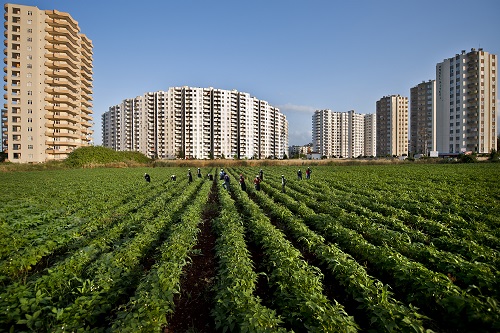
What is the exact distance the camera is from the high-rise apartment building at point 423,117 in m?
108

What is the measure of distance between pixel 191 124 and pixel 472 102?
105 meters

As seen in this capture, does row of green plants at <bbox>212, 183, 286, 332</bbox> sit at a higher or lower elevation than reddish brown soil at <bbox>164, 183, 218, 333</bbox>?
higher

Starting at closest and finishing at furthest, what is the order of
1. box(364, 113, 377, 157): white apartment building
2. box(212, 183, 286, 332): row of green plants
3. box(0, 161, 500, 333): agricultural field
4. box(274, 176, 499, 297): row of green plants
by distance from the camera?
box(212, 183, 286, 332): row of green plants
box(0, 161, 500, 333): agricultural field
box(274, 176, 499, 297): row of green plants
box(364, 113, 377, 157): white apartment building

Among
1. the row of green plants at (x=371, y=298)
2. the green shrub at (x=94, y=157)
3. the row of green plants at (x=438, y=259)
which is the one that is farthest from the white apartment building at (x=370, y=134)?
the row of green plants at (x=371, y=298)

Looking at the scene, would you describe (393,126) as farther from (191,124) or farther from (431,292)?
(431,292)

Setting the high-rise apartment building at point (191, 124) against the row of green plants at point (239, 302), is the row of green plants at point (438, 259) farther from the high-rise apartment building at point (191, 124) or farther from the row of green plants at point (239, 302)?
the high-rise apartment building at point (191, 124)

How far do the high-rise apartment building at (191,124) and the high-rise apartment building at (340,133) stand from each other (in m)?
60.5

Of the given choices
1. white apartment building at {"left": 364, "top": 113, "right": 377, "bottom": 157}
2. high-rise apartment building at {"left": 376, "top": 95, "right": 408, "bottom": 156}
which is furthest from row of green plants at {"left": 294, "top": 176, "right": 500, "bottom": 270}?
white apartment building at {"left": 364, "top": 113, "right": 377, "bottom": 157}

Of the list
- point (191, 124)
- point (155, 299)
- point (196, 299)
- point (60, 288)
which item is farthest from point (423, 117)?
point (60, 288)

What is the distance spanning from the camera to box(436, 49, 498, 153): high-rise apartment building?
82438mm

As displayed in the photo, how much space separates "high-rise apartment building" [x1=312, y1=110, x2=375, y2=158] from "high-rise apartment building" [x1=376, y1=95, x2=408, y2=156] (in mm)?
40879

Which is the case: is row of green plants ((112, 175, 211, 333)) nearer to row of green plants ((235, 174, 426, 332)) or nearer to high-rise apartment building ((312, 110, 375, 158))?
row of green plants ((235, 174, 426, 332))

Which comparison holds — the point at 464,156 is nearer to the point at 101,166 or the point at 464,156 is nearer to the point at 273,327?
the point at 273,327

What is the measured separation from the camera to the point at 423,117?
4464 inches
